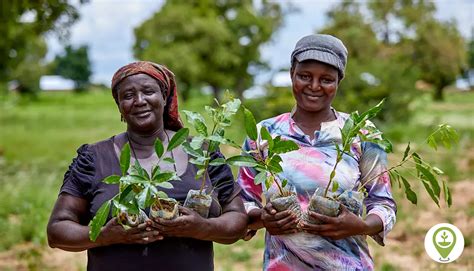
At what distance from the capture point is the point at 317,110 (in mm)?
2217

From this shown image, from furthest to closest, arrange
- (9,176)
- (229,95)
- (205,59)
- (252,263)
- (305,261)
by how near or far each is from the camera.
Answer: (205,59)
(9,176)
(252,263)
(305,261)
(229,95)

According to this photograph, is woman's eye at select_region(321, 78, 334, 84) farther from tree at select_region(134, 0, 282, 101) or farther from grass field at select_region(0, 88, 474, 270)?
tree at select_region(134, 0, 282, 101)

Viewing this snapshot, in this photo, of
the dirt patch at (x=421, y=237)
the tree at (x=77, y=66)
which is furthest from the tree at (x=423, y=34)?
the tree at (x=77, y=66)

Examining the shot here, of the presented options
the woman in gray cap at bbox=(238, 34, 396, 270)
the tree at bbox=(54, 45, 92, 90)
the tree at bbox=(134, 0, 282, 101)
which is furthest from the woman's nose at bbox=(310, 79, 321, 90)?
the tree at bbox=(54, 45, 92, 90)

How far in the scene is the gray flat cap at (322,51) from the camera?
2.15 m

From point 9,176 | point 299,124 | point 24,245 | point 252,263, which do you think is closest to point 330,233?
point 299,124

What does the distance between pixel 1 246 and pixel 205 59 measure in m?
26.3

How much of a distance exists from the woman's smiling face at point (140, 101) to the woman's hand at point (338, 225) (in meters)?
0.54

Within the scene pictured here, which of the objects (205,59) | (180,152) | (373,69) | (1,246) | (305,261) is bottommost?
(305,261)

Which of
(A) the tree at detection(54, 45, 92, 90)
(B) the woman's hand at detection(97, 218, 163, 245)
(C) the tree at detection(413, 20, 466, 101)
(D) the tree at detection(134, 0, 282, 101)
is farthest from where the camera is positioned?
(A) the tree at detection(54, 45, 92, 90)

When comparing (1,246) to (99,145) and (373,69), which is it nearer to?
(99,145)

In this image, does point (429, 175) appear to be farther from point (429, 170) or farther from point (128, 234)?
point (128, 234)

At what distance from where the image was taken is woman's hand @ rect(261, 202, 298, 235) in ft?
6.67

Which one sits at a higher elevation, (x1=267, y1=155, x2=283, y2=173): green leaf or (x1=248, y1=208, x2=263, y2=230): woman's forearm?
(x1=267, y1=155, x2=283, y2=173): green leaf
